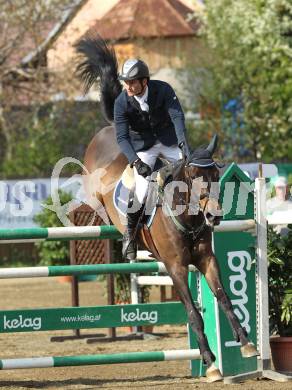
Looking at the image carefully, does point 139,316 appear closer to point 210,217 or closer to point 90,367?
point 90,367

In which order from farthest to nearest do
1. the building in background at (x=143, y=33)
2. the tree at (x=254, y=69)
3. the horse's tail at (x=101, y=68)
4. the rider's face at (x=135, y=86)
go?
the building in background at (x=143, y=33), the tree at (x=254, y=69), the horse's tail at (x=101, y=68), the rider's face at (x=135, y=86)

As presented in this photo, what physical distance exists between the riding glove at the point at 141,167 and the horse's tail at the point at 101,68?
1.74 meters

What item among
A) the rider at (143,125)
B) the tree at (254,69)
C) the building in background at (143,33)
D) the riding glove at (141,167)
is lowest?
the riding glove at (141,167)

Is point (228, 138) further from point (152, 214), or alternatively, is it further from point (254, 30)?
point (152, 214)

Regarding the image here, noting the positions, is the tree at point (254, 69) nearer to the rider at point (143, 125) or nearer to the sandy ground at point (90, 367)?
the sandy ground at point (90, 367)

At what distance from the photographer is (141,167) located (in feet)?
24.2

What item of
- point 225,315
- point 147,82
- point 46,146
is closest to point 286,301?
point 225,315

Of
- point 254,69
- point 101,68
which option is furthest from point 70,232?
point 254,69

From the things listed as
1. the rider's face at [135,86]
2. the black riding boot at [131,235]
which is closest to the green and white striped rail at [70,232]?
the black riding boot at [131,235]

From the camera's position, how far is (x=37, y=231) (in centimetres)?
736

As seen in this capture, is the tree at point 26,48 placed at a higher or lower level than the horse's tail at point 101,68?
higher

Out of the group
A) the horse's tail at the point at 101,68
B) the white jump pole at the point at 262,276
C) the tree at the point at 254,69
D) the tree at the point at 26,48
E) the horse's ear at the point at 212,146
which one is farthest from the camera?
the tree at the point at 254,69

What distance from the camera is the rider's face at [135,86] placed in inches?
297

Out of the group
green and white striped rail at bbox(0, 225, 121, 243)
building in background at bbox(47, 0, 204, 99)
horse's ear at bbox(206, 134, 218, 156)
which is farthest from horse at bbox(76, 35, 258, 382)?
building in background at bbox(47, 0, 204, 99)
